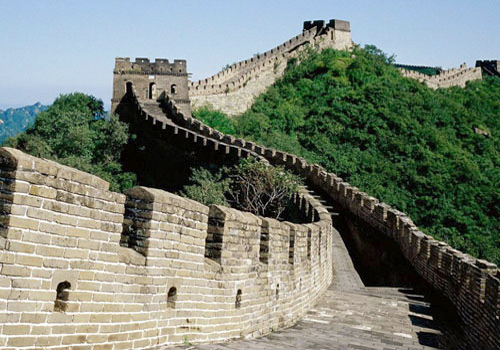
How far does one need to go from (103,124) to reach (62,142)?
3.98 metres

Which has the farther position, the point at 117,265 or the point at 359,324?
the point at 359,324

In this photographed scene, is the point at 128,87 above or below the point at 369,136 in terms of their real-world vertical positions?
above

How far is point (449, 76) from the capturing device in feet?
203

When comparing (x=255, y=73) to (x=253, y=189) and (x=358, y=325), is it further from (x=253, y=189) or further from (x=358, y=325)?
(x=358, y=325)

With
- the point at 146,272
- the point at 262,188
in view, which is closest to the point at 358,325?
the point at 146,272

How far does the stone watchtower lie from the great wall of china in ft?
104

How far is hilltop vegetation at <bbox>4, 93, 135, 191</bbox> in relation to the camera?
3578 centimetres

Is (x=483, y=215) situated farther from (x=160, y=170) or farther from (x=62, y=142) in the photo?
(x=62, y=142)

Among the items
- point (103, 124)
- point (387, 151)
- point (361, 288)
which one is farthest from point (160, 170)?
point (361, 288)

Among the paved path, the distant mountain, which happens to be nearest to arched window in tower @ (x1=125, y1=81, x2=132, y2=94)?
the paved path

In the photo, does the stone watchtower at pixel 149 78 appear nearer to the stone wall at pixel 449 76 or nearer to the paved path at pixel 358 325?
the stone wall at pixel 449 76

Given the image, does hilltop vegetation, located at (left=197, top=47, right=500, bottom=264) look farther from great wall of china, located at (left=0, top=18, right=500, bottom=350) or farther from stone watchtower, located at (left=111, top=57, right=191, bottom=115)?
great wall of china, located at (left=0, top=18, right=500, bottom=350)

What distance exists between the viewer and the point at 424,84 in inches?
2240

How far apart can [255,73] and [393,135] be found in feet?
35.6
